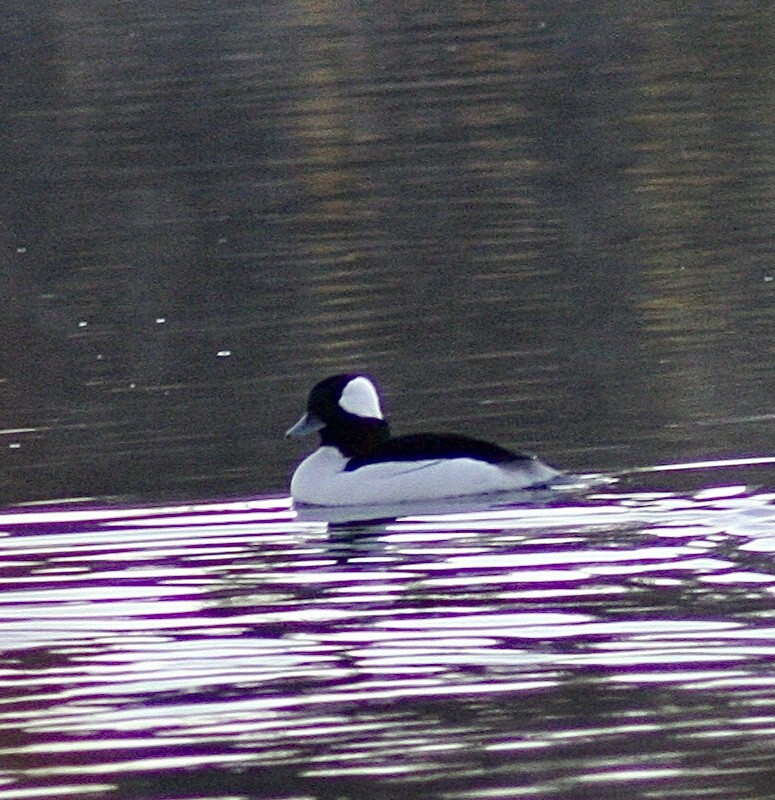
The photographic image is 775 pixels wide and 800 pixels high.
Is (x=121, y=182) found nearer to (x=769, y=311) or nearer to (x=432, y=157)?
(x=432, y=157)

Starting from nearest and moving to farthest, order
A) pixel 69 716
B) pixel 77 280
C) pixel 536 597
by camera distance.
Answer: pixel 69 716 < pixel 536 597 < pixel 77 280

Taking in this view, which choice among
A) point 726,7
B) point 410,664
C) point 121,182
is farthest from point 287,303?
point 726,7

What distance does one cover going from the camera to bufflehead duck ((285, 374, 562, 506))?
10.9 metres

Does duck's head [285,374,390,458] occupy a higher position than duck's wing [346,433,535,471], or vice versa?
duck's head [285,374,390,458]

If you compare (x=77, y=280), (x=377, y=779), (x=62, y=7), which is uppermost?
(x=62, y=7)

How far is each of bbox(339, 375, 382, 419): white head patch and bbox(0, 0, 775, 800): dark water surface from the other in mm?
535

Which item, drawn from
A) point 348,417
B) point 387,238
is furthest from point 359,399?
point 387,238

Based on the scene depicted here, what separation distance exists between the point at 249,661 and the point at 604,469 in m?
3.62

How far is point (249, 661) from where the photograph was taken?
324 inches

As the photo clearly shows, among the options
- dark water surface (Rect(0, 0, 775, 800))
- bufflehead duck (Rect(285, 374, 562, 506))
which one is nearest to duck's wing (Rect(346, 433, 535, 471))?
bufflehead duck (Rect(285, 374, 562, 506))

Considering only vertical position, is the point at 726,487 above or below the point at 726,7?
below

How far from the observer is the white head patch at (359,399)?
1189cm

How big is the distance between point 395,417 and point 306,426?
59.4 inches

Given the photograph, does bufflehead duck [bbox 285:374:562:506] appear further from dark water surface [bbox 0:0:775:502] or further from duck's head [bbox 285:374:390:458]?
dark water surface [bbox 0:0:775:502]
